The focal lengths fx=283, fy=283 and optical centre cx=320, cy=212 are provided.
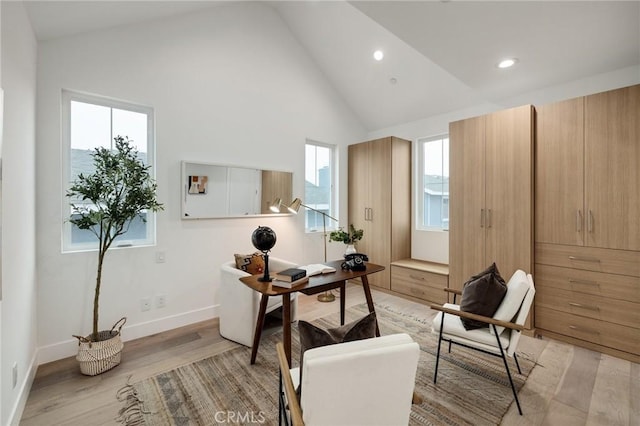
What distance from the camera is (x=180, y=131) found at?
3.14 metres

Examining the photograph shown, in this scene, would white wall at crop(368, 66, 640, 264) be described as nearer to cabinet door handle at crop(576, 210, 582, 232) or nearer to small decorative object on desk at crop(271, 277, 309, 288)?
cabinet door handle at crop(576, 210, 582, 232)

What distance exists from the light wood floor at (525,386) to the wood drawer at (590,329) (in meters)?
0.12

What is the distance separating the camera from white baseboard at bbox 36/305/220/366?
242 centimetres

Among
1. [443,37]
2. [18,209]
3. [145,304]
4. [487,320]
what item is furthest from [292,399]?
[443,37]

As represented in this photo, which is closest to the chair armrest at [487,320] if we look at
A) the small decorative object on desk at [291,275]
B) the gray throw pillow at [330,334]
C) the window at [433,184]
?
the gray throw pillow at [330,334]

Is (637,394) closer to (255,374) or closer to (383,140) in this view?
(255,374)

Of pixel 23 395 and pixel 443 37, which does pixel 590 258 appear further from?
pixel 23 395

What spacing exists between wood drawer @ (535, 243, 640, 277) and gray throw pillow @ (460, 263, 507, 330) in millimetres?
1216

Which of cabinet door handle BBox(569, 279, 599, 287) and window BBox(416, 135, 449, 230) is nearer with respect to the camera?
cabinet door handle BBox(569, 279, 599, 287)

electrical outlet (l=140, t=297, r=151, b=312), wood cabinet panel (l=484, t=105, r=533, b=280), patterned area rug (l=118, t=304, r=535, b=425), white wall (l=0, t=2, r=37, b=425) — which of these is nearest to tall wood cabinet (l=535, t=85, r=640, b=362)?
wood cabinet panel (l=484, t=105, r=533, b=280)

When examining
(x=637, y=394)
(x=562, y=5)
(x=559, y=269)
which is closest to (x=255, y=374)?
(x=637, y=394)

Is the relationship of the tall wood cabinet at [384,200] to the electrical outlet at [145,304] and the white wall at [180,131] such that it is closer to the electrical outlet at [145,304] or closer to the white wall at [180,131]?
the white wall at [180,131]

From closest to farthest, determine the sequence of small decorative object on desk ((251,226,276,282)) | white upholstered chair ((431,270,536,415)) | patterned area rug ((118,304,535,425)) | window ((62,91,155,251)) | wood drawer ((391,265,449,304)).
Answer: patterned area rug ((118,304,535,425)) → white upholstered chair ((431,270,536,415)) → small decorative object on desk ((251,226,276,282)) → window ((62,91,155,251)) → wood drawer ((391,265,449,304))

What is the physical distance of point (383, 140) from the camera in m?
4.38
